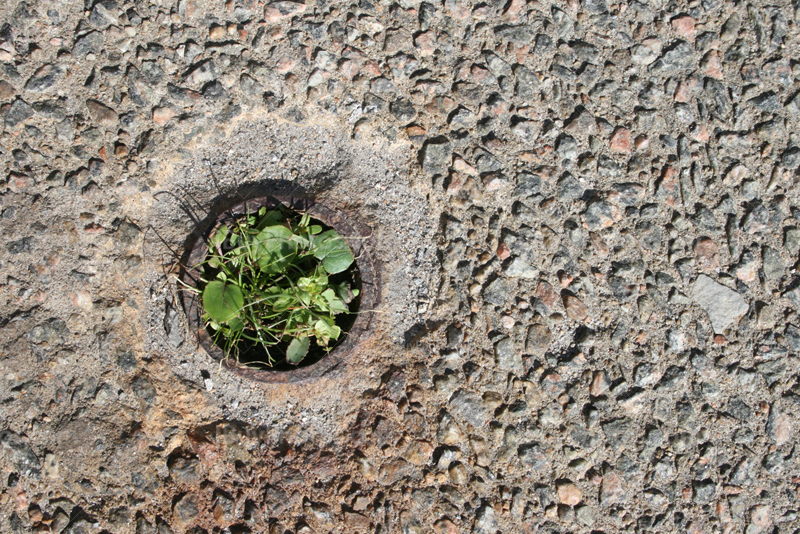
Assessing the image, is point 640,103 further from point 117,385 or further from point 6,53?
point 6,53

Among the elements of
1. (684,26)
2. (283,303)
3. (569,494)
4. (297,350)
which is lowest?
(569,494)

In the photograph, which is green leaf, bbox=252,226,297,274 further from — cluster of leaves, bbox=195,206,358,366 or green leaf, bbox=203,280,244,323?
green leaf, bbox=203,280,244,323

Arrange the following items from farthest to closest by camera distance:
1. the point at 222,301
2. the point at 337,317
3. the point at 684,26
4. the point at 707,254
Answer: the point at 684,26, the point at 707,254, the point at 337,317, the point at 222,301

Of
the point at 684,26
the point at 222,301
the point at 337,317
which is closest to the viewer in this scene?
the point at 222,301

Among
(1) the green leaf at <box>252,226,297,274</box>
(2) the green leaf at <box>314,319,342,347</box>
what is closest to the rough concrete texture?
(2) the green leaf at <box>314,319,342,347</box>

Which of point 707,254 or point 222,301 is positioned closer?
point 222,301

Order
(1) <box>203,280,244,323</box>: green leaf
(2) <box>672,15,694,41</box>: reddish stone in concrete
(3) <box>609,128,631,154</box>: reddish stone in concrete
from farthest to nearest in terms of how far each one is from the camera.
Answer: (2) <box>672,15,694,41</box>: reddish stone in concrete → (3) <box>609,128,631,154</box>: reddish stone in concrete → (1) <box>203,280,244,323</box>: green leaf

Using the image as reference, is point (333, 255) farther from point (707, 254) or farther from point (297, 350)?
point (707, 254)

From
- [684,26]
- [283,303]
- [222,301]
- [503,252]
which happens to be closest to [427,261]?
[503,252]

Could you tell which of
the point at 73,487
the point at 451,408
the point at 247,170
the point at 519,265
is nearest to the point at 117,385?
the point at 73,487
